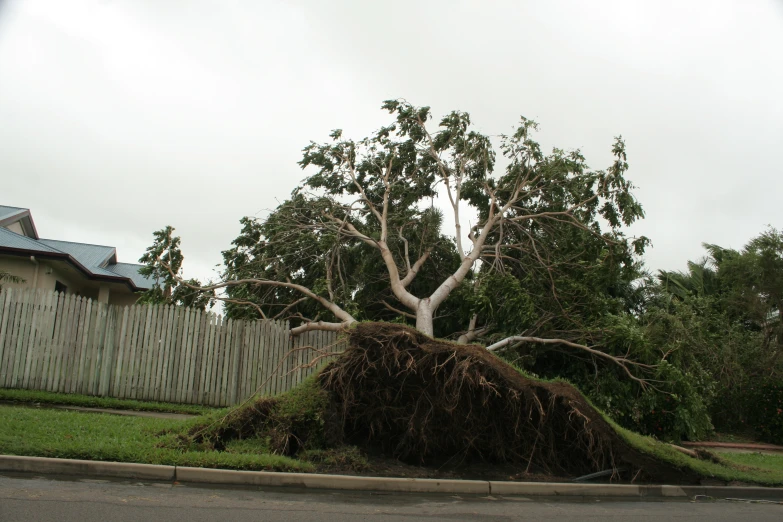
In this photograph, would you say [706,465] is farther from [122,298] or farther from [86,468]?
[122,298]

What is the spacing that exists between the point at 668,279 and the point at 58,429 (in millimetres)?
21824

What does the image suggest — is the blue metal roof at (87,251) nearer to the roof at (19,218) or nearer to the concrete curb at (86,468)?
the roof at (19,218)

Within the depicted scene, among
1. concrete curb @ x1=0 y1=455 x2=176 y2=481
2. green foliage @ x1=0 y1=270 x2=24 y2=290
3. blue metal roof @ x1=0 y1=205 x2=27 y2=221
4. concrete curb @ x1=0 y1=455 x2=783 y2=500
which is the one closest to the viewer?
A: concrete curb @ x1=0 y1=455 x2=176 y2=481

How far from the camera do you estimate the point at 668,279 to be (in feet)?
75.9

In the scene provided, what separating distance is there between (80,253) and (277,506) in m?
18.4

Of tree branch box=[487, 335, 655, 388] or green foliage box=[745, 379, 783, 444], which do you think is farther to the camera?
green foliage box=[745, 379, 783, 444]

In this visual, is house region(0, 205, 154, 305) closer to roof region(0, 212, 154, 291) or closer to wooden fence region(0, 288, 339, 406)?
roof region(0, 212, 154, 291)

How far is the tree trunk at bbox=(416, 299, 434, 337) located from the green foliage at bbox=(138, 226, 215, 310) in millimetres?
5242

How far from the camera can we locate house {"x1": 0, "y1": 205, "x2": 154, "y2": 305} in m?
15.4

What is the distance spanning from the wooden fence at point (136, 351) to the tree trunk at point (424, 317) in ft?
6.47

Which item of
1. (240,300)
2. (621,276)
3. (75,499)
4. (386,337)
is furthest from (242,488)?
(621,276)

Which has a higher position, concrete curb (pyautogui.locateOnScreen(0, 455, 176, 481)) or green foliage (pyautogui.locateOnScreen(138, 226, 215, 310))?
green foliage (pyautogui.locateOnScreen(138, 226, 215, 310))

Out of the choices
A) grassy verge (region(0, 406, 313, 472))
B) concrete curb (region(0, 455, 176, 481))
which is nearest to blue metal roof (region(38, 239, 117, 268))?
grassy verge (region(0, 406, 313, 472))

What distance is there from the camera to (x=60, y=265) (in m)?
16.5
